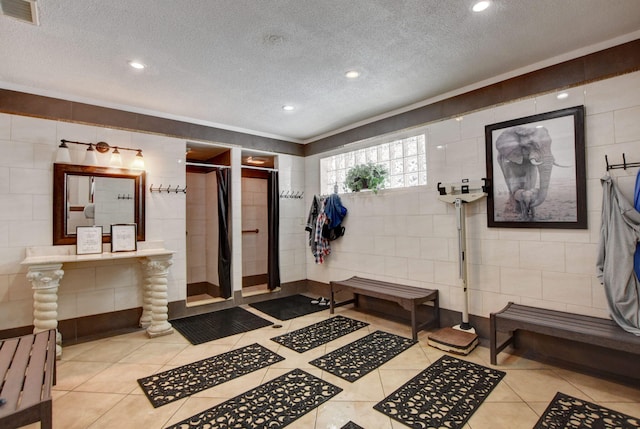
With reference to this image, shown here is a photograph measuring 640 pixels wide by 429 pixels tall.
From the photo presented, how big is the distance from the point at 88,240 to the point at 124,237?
13.1 inches

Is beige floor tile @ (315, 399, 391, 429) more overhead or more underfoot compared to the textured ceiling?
more underfoot

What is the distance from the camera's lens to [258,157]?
5.43m

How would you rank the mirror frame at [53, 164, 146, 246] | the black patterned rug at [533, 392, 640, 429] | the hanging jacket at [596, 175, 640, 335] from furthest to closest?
the mirror frame at [53, 164, 146, 246], the hanging jacket at [596, 175, 640, 335], the black patterned rug at [533, 392, 640, 429]

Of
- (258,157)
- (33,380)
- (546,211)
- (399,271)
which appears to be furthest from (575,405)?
(258,157)

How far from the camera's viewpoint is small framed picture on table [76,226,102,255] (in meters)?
3.38

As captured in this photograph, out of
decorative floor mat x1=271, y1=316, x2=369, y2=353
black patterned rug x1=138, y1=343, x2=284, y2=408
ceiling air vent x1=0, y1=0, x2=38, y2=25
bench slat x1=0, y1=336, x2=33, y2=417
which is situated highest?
ceiling air vent x1=0, y1=0, x2=38, y2=25

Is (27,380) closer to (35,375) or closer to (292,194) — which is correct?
(35,375)

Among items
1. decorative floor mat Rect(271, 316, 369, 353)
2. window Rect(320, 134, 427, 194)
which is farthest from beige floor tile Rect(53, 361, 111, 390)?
window Rect(320, 134, 427, 194)

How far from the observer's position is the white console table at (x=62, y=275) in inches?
114

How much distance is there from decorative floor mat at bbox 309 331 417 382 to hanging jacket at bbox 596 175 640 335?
64.7 inches

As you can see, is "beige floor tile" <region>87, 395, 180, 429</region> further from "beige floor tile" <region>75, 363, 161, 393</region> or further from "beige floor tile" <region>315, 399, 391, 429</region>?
"beige floor tile" <region>315, 399, 391, 429</region>

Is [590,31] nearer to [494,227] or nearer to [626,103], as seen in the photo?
[626,103]

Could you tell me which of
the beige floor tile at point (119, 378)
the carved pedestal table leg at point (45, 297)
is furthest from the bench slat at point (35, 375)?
the carved pedestal table leg at point (45, 297)

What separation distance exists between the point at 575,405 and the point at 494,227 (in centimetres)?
154
